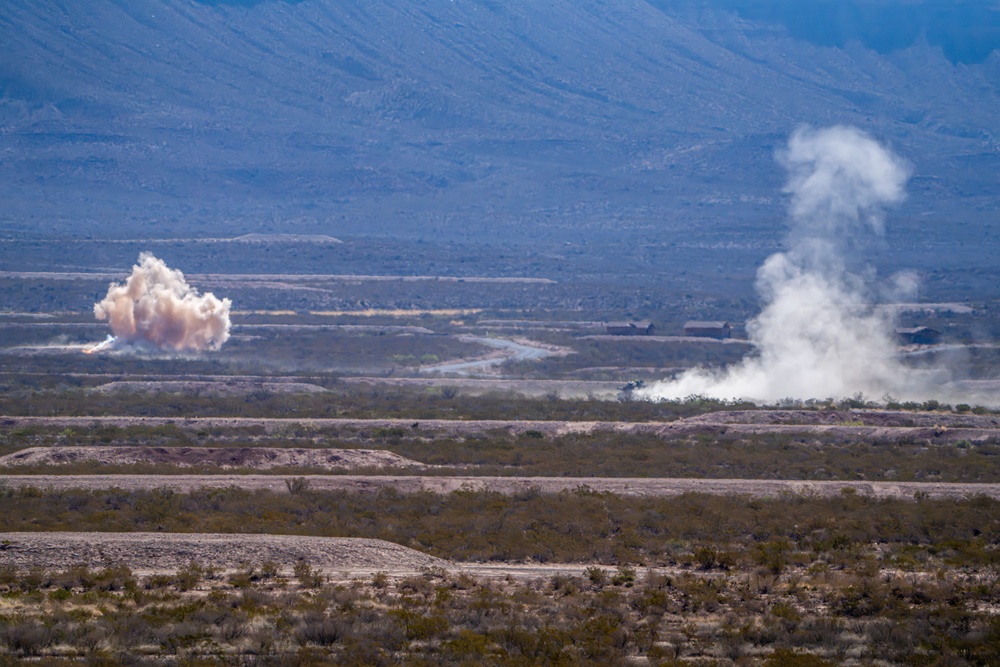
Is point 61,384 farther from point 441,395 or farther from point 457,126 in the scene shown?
point 457,126

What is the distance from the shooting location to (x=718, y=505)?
27.9m

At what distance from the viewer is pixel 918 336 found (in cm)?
7769

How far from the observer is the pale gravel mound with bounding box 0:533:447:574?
21781 millimetres

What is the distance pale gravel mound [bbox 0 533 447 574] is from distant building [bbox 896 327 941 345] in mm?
58819

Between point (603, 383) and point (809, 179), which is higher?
point (809, 179)

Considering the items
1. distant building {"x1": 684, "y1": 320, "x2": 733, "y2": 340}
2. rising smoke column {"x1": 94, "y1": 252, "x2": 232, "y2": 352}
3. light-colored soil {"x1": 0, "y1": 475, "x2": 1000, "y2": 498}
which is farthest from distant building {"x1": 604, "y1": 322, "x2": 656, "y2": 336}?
light-colored soil {"x1": 0, "y1": 475, "x2": 1000, "y2": 498}

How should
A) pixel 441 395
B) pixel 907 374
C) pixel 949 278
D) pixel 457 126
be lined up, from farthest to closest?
pixel 457 126 < pixel 949 278 < pixel 907 374 < pixel 441 395

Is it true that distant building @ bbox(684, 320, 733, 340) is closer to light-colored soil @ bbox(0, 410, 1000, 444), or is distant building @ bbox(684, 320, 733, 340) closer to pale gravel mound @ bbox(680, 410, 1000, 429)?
pale gravel mound @ bbox(680, 410, 1000, 429)

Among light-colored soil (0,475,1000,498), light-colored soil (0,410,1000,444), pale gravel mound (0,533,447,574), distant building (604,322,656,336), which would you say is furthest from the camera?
distant building (604,322,656,336)

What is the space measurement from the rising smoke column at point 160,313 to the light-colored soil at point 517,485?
39924mm

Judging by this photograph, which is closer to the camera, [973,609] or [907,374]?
[973,609]

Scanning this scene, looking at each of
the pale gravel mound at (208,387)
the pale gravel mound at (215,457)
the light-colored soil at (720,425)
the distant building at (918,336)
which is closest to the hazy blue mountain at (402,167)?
the distant building at (918,336)

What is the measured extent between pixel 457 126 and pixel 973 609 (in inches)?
7146

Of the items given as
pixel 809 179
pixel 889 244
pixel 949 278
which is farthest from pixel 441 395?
pixel 889 244
